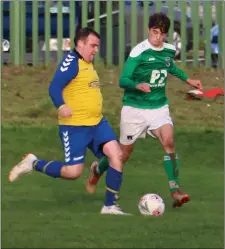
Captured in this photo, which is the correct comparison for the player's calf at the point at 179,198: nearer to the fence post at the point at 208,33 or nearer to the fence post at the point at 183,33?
the fence post at the point at 183,33

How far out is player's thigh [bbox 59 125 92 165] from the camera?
11719mm

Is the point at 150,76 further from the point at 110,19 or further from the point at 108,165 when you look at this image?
the point at 110,19

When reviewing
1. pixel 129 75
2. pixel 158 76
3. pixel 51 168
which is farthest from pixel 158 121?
pixel 51 168

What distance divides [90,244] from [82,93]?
2.52 m

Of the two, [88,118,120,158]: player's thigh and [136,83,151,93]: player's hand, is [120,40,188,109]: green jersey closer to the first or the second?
[136,83,151,93]: player's hand

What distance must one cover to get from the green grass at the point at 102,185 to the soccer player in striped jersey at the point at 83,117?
0.41m

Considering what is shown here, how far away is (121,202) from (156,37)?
171 cm

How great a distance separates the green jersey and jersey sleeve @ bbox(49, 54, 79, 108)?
2.20 feet

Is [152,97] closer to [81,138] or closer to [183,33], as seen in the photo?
[81,138]

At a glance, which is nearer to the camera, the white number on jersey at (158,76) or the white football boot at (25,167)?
the white football boot at (25,167)

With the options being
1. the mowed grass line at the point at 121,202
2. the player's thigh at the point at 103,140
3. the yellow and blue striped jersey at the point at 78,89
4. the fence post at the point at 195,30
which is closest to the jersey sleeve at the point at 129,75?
the yellow and blue striped jersey at the point at 78,89

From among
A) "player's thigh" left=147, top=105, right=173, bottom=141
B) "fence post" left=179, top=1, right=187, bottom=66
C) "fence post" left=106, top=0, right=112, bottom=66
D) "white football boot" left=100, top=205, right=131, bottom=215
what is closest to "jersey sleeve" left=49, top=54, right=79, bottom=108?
"white football boot" left=100, top=205, right=131, bottom=215

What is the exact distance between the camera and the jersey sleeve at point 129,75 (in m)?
12.0

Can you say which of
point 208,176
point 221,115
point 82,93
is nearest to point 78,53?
point 82,93
